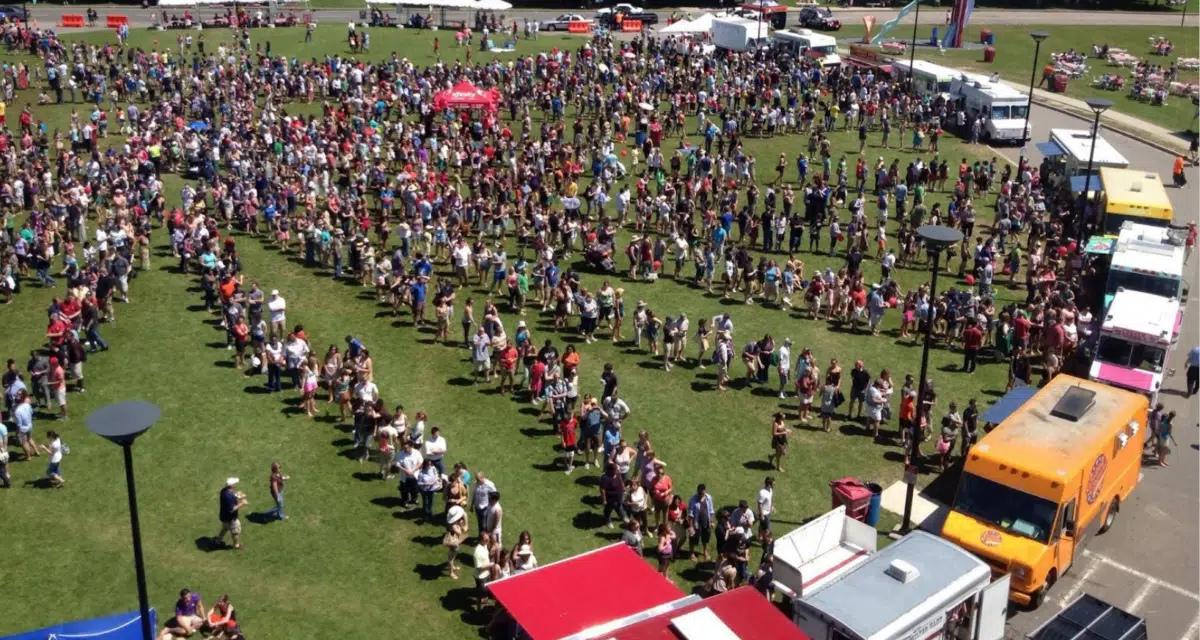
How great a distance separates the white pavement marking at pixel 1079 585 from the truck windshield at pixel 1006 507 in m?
1.43

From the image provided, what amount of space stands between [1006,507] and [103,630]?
14244 mm

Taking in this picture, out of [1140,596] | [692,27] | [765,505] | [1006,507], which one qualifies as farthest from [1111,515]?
[692,27]

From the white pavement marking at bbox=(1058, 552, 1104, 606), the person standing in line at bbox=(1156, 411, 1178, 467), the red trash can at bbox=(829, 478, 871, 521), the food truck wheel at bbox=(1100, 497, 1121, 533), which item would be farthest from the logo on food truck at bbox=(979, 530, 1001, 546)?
the person standing in line at bbox=(1156, 411, 1178, 467)

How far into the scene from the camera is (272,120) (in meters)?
42.2

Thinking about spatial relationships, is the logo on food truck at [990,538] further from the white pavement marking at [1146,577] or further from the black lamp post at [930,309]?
the white pavement marking at [1146,577]

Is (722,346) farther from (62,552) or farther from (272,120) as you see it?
(272,120)

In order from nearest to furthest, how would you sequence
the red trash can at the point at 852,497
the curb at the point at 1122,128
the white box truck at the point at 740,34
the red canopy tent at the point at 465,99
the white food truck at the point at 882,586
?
the white food truck at the point at 882,586
the red trash can at the point at 852,497
the red canopy tent at the point at 465,99
the curb at the point at 1122,128
the white box truck at the point at 740,34

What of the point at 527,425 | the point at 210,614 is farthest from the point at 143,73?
the point at 210,614

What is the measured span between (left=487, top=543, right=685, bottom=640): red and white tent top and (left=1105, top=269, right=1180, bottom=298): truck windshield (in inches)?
729

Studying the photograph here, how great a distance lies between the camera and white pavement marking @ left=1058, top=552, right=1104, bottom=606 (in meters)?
19.5

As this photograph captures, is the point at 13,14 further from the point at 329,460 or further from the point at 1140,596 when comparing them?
the point at 1140,596

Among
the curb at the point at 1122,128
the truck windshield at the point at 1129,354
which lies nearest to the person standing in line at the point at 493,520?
the truck windshield at the point at 1129,354

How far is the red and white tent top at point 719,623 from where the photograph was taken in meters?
14.2

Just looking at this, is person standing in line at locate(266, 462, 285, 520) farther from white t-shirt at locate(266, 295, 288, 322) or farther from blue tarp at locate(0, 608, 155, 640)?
white t-shirt at locate(266, 295, 288, 322)
